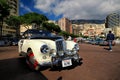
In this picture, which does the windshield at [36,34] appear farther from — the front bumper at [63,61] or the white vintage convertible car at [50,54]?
the front bumper at [63,61]

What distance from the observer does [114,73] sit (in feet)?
19.7

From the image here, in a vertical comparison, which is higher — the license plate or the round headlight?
the round headlight

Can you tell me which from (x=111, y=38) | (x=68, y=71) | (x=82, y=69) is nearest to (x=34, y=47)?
(x=68, y=71)

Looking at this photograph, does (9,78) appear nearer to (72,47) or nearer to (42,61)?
(42,61)

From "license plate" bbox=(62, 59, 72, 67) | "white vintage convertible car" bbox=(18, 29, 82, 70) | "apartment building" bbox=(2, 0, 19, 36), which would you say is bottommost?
"license plate" bbox=(62, 59, 72, 67)

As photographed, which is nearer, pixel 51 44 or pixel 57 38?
pixel 51 44

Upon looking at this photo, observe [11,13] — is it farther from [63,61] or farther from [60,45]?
[63,61]

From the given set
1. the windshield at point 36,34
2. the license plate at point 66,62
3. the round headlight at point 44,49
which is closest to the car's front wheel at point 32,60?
the round headlight at point 44,49

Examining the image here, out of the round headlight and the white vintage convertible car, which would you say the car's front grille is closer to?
the white vintage convertible car

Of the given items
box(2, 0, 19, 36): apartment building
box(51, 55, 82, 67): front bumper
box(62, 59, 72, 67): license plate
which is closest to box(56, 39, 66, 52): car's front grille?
box(51, 55, 82, 67): front bumper

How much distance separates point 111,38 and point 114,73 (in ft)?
28.9

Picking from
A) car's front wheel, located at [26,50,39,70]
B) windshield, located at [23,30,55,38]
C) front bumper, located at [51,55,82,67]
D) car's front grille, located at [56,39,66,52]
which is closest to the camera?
front bumper, located at [51,55,82,67]

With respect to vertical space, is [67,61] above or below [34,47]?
below

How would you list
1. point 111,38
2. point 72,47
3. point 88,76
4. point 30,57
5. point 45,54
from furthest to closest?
point 111,38 < point 72,47 < point 30,57 < point 45,54 < point 88,76
